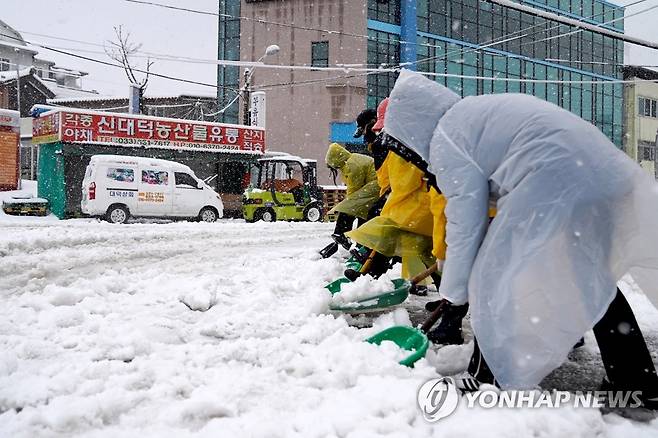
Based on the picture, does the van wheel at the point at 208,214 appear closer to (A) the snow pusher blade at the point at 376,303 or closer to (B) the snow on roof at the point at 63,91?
(A) the snow pusher blade at the point at 376,303

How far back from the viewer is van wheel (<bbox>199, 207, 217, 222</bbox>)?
1841 centimetres

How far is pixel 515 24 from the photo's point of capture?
36.3m

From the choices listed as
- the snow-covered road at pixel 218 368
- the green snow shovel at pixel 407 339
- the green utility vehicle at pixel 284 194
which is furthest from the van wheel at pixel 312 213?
the green snow shovel at pixel 407 339

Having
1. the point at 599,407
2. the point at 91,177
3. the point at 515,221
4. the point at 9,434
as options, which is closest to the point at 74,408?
the point at 9,434

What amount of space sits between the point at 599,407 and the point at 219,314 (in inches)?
104

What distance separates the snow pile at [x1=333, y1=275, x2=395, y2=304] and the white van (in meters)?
13.2

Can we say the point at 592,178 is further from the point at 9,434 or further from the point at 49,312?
the point at 49,312

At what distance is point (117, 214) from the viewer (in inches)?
670

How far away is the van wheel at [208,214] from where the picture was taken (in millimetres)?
18406

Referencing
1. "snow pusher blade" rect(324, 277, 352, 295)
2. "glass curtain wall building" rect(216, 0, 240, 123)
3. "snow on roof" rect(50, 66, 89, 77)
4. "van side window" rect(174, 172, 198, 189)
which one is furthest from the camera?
"snow on roof" rect(50, 66, 89, 77)

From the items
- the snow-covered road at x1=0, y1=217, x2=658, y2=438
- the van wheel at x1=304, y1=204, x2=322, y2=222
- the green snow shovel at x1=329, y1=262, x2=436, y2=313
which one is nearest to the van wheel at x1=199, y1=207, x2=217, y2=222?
the van wheel at x1=304, y1=204, x2=322, y2=222

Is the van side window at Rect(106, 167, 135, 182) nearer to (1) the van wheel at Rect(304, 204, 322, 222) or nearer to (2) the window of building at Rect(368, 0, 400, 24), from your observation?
(1) the van wheel at Rect(304, 204, 322, 222)

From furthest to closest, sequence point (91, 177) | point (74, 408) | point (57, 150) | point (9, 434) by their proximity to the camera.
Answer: point (57, 150), point (91, 177), point (74, 408), point (9, 434)

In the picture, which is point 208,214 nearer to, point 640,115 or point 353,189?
point 353,189
